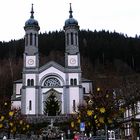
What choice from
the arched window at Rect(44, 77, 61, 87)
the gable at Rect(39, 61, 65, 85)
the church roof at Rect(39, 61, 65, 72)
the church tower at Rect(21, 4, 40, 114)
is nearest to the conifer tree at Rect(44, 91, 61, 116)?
the arched window at Rect(44, 77, 61, 87)

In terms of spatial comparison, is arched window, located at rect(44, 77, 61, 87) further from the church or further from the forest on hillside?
the forest on hillside

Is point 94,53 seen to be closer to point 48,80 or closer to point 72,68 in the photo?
point 72,68

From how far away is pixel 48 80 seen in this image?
9488cm

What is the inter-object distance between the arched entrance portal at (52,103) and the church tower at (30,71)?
239 centimetres

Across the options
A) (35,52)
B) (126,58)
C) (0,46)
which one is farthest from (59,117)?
(0,46)

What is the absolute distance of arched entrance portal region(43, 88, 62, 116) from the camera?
3617 inches

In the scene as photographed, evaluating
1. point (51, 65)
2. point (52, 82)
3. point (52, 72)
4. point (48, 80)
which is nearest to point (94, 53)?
point (51, 65)

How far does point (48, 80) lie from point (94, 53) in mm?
75981

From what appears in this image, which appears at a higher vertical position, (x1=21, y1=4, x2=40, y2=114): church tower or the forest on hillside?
the forest on hillside

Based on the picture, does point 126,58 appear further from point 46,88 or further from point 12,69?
point 46,88

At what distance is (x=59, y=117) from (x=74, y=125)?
22505 mm

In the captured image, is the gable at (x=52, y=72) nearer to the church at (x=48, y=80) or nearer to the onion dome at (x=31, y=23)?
the church at (x=48, y=80)

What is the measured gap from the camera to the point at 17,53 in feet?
559

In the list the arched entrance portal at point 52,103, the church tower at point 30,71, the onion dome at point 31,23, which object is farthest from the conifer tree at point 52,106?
the onion dome at point 31,23
